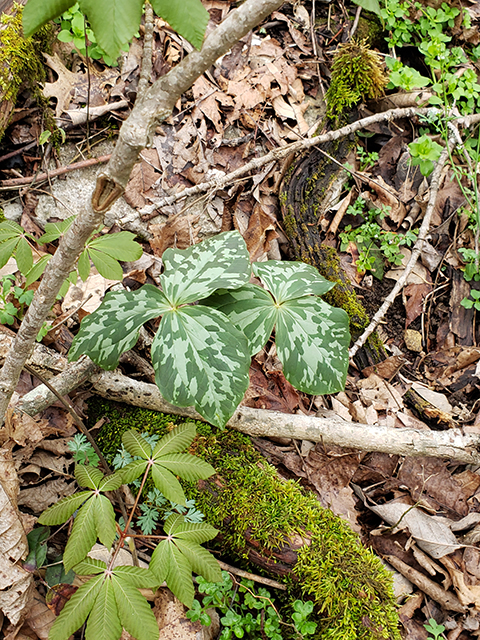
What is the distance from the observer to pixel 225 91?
10.6 ft

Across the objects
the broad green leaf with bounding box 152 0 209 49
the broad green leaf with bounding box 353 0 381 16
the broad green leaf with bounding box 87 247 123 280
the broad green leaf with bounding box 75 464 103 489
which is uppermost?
the broad green leaf with bounding box 152 0 209 49

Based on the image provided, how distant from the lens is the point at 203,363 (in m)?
1.58

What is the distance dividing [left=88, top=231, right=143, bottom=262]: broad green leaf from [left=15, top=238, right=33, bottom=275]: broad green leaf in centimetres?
26

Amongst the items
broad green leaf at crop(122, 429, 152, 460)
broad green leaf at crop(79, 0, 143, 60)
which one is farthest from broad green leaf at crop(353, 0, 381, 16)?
broad green leaf at crop(122, 429, 152, 460)

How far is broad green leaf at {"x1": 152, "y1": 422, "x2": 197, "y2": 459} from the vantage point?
1520 millimetres

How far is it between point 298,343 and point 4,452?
1200 millimetres

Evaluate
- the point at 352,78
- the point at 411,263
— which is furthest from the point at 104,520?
the point at 352,78

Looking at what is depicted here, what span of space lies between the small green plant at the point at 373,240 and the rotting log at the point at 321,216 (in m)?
0.18

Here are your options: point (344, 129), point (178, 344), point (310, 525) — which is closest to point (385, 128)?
point (344, 129)

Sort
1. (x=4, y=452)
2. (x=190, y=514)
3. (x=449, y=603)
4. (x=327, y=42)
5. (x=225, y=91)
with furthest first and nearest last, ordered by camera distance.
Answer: (x=327, y=42) < (x=225, y=91) < (x=449, y=603) < (x=190, y=514) < (x=4, y=452)

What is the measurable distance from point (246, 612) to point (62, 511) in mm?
919

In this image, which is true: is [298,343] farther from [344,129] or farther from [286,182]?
[344,129]

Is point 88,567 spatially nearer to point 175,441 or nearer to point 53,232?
point 175,441

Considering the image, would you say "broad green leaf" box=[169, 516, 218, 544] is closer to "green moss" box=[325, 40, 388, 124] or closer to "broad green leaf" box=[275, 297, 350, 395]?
"broad green leaf" box=[275, 297, 350, 395]
